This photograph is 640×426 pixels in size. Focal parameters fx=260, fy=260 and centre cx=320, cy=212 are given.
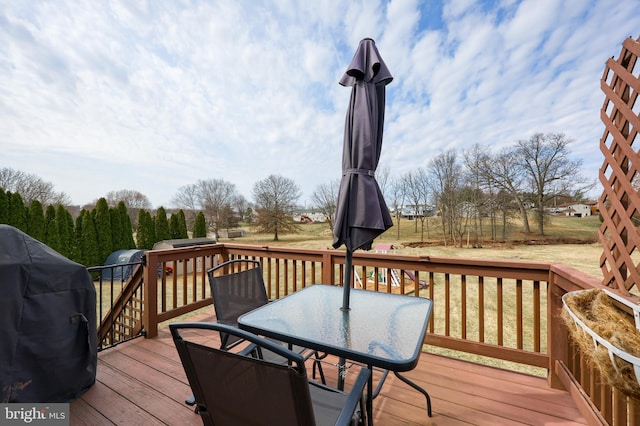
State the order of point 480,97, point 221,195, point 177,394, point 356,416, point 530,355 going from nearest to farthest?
point 356,416, point 177,394, point 530,355, point 480,97, point 221,195

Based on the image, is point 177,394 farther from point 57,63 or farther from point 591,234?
point 591,234

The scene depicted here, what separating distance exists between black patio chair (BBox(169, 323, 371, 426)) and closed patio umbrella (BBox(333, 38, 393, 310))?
835 millimetres

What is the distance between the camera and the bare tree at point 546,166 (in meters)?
15.6

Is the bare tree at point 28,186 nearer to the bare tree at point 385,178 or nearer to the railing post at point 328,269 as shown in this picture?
the bare tree at point 385,178

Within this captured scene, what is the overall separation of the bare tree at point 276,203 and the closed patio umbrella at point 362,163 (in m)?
20.7

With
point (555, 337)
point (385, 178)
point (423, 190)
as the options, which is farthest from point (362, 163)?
point (423, 190)

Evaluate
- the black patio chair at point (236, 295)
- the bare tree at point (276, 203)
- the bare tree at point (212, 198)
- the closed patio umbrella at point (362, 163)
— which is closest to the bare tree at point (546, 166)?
the bare tree at point (276, 203)

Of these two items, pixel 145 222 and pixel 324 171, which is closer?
pixel 145 222

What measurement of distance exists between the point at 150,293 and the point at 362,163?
9.45 feet

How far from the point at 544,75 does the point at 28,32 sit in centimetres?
1268

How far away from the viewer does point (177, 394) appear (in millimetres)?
1987

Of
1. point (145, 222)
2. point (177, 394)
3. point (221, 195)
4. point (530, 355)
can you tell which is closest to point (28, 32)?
point (177, 394)

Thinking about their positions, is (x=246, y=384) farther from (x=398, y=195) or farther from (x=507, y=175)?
(x=507, y=175)

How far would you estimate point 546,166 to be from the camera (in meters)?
16.2
